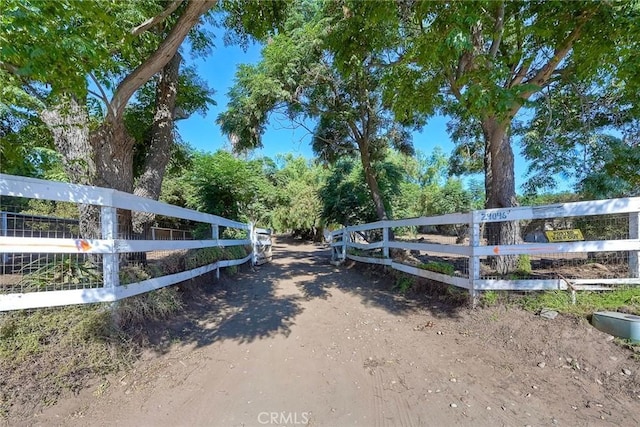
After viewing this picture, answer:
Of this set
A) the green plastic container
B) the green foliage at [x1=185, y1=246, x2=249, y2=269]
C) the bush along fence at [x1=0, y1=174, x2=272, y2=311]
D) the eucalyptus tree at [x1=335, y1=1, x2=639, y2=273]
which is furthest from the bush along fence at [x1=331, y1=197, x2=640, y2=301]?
the bush along fence at [x1=0, y1=174, x2=272, y2=311]

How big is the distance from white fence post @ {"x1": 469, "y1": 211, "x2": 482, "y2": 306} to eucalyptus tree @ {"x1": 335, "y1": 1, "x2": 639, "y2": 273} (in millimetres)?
1388

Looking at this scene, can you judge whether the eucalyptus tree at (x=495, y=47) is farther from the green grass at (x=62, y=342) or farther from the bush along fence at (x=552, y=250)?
the green grass at (x=62, y=342)

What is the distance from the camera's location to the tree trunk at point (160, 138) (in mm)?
5914

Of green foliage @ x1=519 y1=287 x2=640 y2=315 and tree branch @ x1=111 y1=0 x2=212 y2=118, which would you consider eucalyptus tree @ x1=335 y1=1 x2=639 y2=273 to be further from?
tree branch @ x1=111 y1=0 x2=212 y2=118

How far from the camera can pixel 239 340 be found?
12.1 feet

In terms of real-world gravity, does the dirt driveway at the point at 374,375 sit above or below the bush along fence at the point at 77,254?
below

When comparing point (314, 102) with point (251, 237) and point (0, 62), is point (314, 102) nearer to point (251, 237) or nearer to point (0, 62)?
point (251, 237)

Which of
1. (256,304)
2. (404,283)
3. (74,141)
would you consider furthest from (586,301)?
(74,141)

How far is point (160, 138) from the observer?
6.16 metres

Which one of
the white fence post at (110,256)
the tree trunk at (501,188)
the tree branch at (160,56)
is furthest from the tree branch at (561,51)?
the white fence post at (110,256)

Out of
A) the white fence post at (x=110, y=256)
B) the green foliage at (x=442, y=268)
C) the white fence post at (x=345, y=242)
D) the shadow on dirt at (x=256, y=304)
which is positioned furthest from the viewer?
the white fence post at (x=345, y=242)

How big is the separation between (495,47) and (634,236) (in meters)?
3.14

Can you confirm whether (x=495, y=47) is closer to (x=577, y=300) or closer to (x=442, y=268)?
(x=442, y=268)

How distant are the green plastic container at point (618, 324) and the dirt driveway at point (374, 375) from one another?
112 mm
